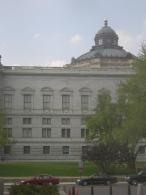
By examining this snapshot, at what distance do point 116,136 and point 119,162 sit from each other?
307 inches

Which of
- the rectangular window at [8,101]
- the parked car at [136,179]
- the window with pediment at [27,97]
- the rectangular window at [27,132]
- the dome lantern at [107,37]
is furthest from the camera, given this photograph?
the dome lantern at [107,37]

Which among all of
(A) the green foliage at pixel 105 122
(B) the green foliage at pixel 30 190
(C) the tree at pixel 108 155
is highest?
(A) the green foliage at pixel 105 122

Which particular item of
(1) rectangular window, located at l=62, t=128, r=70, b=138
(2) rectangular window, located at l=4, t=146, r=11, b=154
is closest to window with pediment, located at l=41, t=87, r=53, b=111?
(1) rectangular window, located at l=62, t=128, r=70, b=138

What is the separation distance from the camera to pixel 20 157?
11056 centimetres

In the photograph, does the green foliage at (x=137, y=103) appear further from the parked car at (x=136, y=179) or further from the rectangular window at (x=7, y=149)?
the rectangular window at (x=7, y=149)

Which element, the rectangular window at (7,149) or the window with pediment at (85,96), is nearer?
the rectangular window at (7,149)

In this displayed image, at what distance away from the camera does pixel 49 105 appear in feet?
380

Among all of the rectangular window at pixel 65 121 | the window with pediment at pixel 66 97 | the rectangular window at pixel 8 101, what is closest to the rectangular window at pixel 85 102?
the window with pediment at pixel 66 97

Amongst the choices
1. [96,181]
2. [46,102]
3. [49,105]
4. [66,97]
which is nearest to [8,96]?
[46,102]

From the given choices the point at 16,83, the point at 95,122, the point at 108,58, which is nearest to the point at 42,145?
the point at 16,83

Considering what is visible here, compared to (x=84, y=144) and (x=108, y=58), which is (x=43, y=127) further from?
(x=108, y=58)

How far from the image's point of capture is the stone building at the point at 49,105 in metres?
113

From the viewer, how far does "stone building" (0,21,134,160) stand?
11288cm

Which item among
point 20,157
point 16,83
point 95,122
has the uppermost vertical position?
point 16,83
